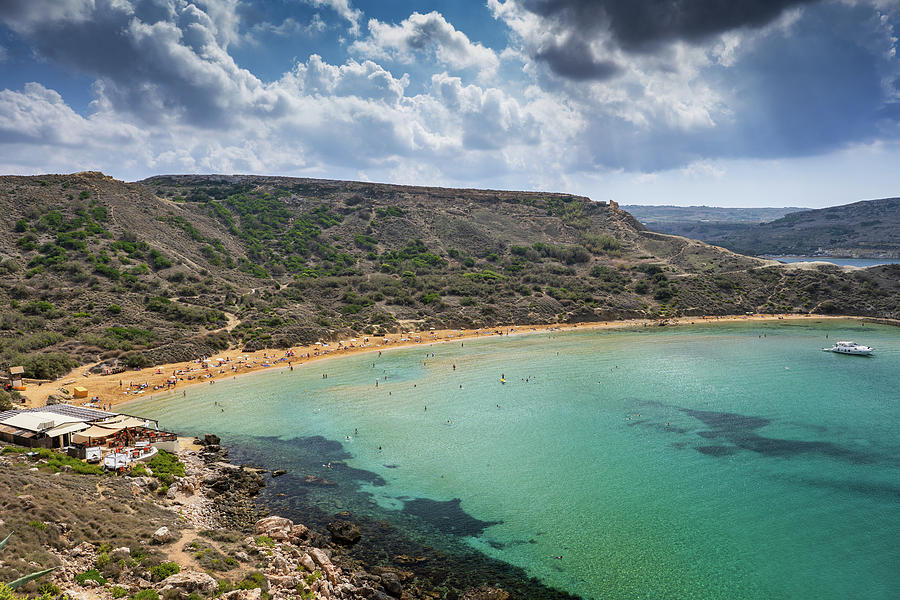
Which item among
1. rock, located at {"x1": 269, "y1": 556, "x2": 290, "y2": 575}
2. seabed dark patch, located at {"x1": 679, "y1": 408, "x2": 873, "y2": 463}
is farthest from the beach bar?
seabed dark patch, located at {"x1": 679, "y1": 408, "x2": 873, "y2": 463}

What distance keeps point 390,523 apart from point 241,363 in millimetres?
39677

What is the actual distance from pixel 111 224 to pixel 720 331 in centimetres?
10149

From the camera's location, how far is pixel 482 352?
67.7 m

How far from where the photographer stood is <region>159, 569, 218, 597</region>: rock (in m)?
17.0

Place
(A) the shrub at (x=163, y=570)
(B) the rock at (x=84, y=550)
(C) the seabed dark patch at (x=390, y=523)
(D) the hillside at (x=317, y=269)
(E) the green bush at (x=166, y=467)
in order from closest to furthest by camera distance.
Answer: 1. (A) the shrub at (x=163, y=570)
2. (B) the rock at (x=84, y=550)
3. (C) the seabed dark patch at (x=390, y=523)
4. (E) the green bush at (x=166, y=467)
5. (D) the hillside at (x=317, y=269)

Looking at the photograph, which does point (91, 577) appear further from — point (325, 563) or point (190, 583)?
point (325, 563)

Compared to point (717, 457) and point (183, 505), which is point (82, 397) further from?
point (717, 457)

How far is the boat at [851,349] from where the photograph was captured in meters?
60.6

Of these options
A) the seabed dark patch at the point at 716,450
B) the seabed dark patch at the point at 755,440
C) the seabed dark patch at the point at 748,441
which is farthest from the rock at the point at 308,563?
the seabed dark patch at the point at 755,440

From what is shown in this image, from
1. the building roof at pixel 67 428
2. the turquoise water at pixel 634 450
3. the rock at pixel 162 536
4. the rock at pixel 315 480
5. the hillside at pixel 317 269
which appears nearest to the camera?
the rock at pixel 162 536

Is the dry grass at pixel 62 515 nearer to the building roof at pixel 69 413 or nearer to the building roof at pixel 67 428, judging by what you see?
the building roof at pixel 67 428

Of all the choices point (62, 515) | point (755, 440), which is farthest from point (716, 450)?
point (62, 515)

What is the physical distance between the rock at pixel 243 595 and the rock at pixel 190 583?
658 mm

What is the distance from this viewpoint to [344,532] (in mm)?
25062
